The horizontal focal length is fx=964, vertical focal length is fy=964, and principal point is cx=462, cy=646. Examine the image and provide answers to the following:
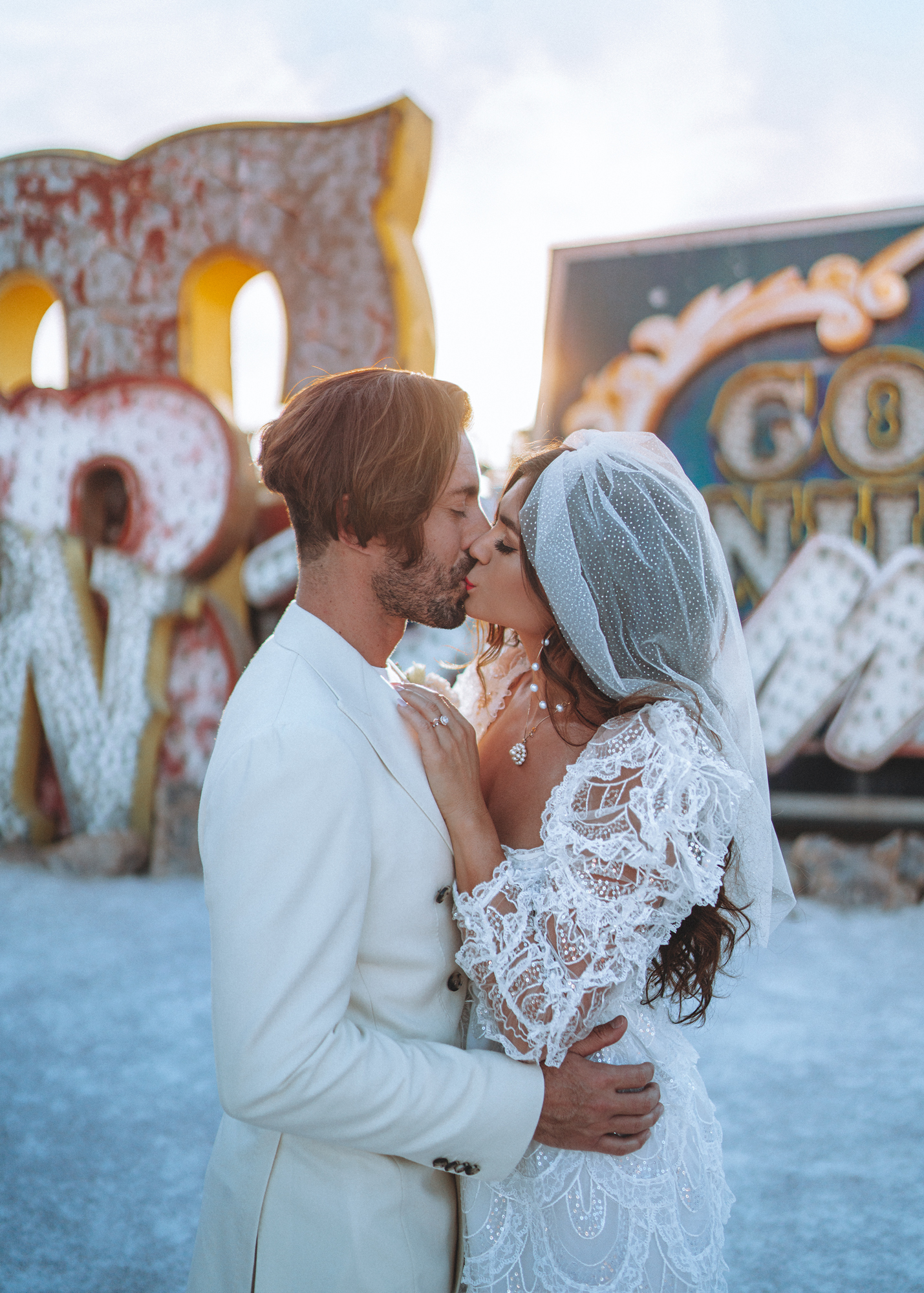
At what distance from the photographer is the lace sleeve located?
1663 mm

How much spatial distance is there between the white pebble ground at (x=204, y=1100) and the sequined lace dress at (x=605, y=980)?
69.1 inches

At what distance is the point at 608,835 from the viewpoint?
5.57ft

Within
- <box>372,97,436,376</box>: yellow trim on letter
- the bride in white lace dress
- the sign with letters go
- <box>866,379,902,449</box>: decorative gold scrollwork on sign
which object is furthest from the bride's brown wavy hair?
<box>866,379,902,449</box>: decorative gold scrollwork on sign

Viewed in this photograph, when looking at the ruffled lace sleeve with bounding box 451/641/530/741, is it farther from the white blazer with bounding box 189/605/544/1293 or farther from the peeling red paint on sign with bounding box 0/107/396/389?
the peeling red paint on sign with bounding box 0/107/396/389

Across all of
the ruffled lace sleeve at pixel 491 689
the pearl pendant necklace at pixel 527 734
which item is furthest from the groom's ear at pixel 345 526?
the ruffled lace sleeve at pixel 491 689

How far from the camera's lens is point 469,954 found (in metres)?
1.69

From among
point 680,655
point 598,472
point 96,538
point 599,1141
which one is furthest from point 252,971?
point 96,538

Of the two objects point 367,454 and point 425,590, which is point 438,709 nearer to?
point 425,590

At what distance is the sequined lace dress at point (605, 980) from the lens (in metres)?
1.67

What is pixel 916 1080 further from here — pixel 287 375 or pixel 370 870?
pixel 287 375

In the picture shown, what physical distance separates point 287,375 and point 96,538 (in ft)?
6.97

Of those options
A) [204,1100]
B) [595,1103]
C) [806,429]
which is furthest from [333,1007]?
[806,429]

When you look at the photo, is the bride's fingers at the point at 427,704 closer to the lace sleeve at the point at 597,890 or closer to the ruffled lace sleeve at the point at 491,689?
the lace sleeve at the point at 597,890

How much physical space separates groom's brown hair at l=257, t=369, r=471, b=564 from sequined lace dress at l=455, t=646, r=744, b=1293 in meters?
0.58
